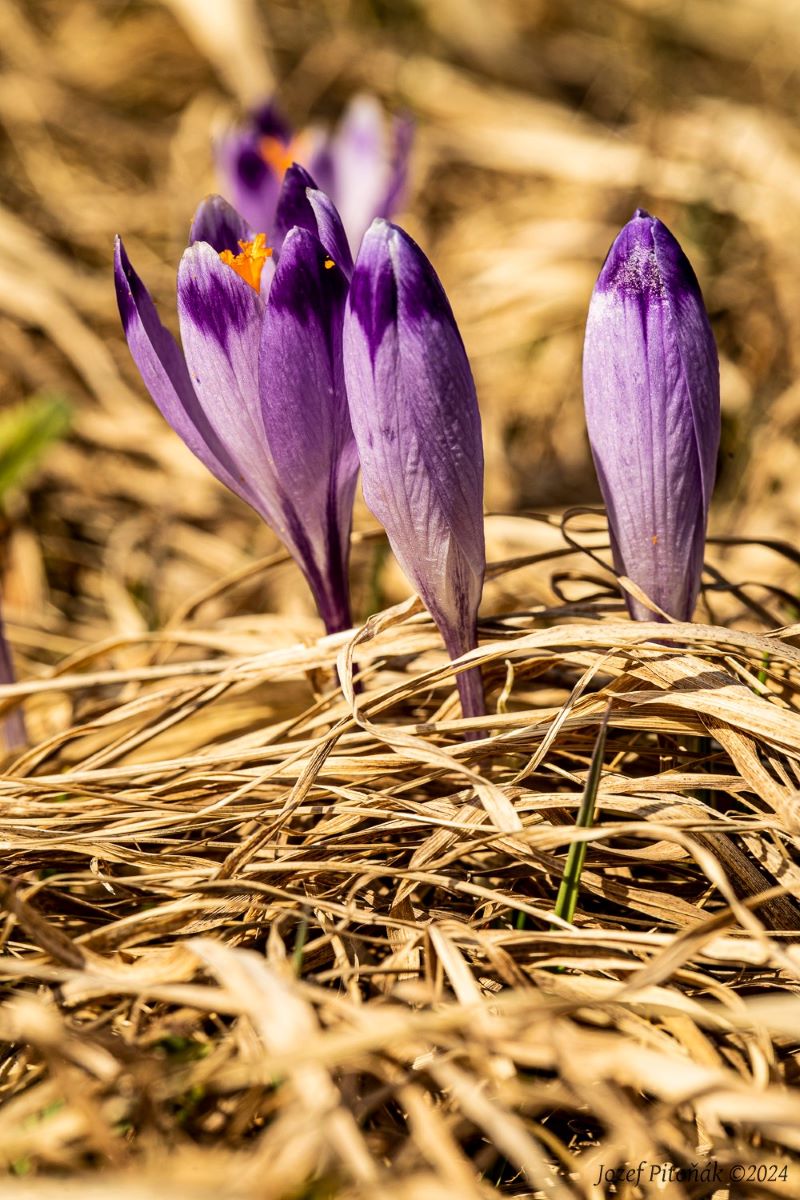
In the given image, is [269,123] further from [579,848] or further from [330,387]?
[579,848]

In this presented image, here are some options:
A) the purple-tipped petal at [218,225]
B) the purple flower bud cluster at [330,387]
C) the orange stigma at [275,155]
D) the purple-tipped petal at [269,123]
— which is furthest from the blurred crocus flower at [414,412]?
the purple-tipped petal at [269,123]

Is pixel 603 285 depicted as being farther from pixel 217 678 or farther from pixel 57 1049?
pixel 57 1049

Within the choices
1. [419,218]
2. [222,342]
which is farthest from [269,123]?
[222,342]

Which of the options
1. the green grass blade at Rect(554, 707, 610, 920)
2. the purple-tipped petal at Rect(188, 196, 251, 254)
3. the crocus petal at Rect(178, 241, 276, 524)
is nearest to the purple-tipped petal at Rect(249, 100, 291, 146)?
the purple-tipped petal at Rect(188, 196, 251, 254)

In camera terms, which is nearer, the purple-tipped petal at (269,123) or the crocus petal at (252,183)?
the crocus petal at (252,183)

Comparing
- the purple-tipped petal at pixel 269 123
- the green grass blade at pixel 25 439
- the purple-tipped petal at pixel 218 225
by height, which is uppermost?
the purple-tipped petal at pixel 269 123

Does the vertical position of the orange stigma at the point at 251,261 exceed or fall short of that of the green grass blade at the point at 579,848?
it exceeds it

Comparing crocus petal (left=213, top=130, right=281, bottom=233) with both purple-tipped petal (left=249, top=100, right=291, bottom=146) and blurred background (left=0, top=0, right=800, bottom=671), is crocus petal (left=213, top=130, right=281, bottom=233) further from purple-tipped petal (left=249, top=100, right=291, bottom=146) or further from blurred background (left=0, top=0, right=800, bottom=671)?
blurred background (left=0, top=0, right=800, bottom=671)

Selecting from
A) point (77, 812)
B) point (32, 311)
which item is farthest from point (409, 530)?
point (32, 311)

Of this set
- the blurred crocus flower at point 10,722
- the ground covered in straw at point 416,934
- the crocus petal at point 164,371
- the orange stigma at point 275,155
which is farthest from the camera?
the orange stigma at point 275,155

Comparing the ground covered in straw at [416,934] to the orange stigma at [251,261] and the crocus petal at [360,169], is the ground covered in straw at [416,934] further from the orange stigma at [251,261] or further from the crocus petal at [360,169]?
the crocus petal at [360,169]
